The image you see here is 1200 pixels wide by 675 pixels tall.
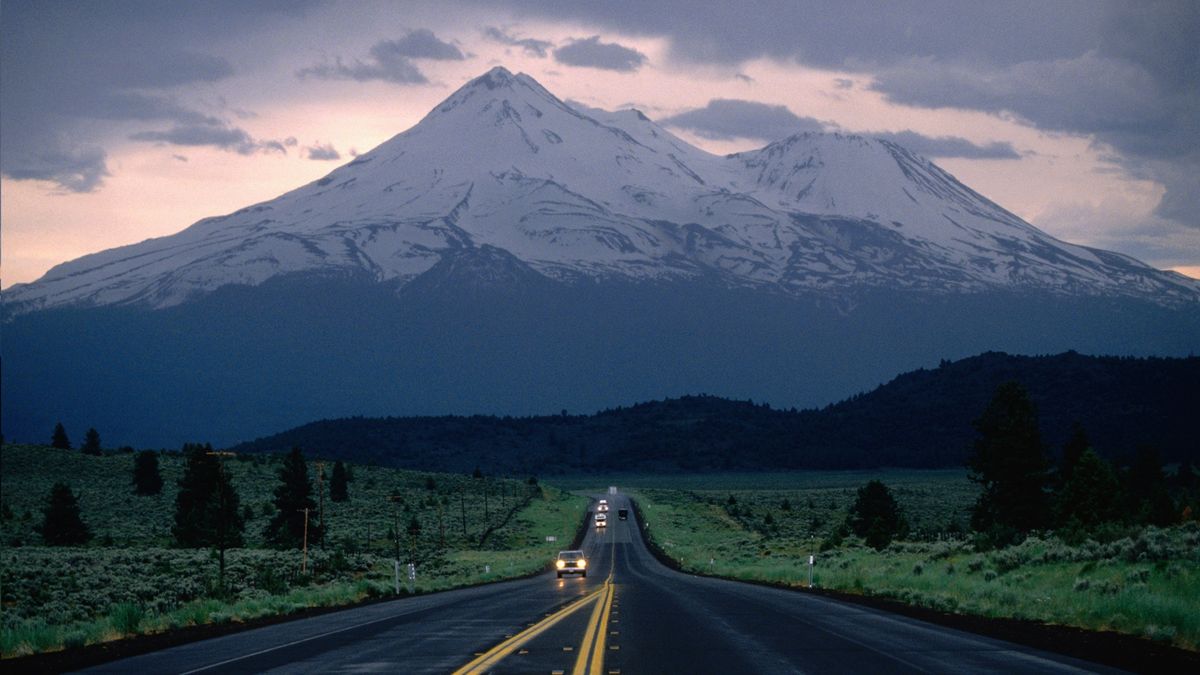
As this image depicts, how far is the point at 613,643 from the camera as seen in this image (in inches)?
874

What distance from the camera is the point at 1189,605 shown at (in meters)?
22.9

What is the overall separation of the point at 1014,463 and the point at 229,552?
39683 mm

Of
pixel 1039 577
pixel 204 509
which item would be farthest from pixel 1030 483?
pixel 204 509

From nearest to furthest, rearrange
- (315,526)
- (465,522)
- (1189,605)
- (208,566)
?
(1189,605) < (208,566) < (315,526) < (465,522)

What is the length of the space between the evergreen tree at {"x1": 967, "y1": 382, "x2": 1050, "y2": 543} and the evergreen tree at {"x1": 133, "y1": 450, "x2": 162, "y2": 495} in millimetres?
67289

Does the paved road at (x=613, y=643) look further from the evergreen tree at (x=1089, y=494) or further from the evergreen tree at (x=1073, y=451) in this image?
the evergreen tree at (x=1073, y=451)

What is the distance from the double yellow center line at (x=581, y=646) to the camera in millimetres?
18547

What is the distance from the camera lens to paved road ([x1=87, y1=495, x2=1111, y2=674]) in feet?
61.9

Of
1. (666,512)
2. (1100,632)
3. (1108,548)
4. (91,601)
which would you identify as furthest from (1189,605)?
(666,512)

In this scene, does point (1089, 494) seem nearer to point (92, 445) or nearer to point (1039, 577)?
point (1039, 577)

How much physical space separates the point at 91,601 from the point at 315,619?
12.2m

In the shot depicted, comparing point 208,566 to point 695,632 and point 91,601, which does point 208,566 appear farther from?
point 695,632

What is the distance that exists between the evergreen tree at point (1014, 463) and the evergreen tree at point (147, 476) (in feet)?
221

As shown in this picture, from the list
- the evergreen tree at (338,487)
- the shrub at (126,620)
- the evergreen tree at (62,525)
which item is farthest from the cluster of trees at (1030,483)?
the evergreen tree at (338,487)
